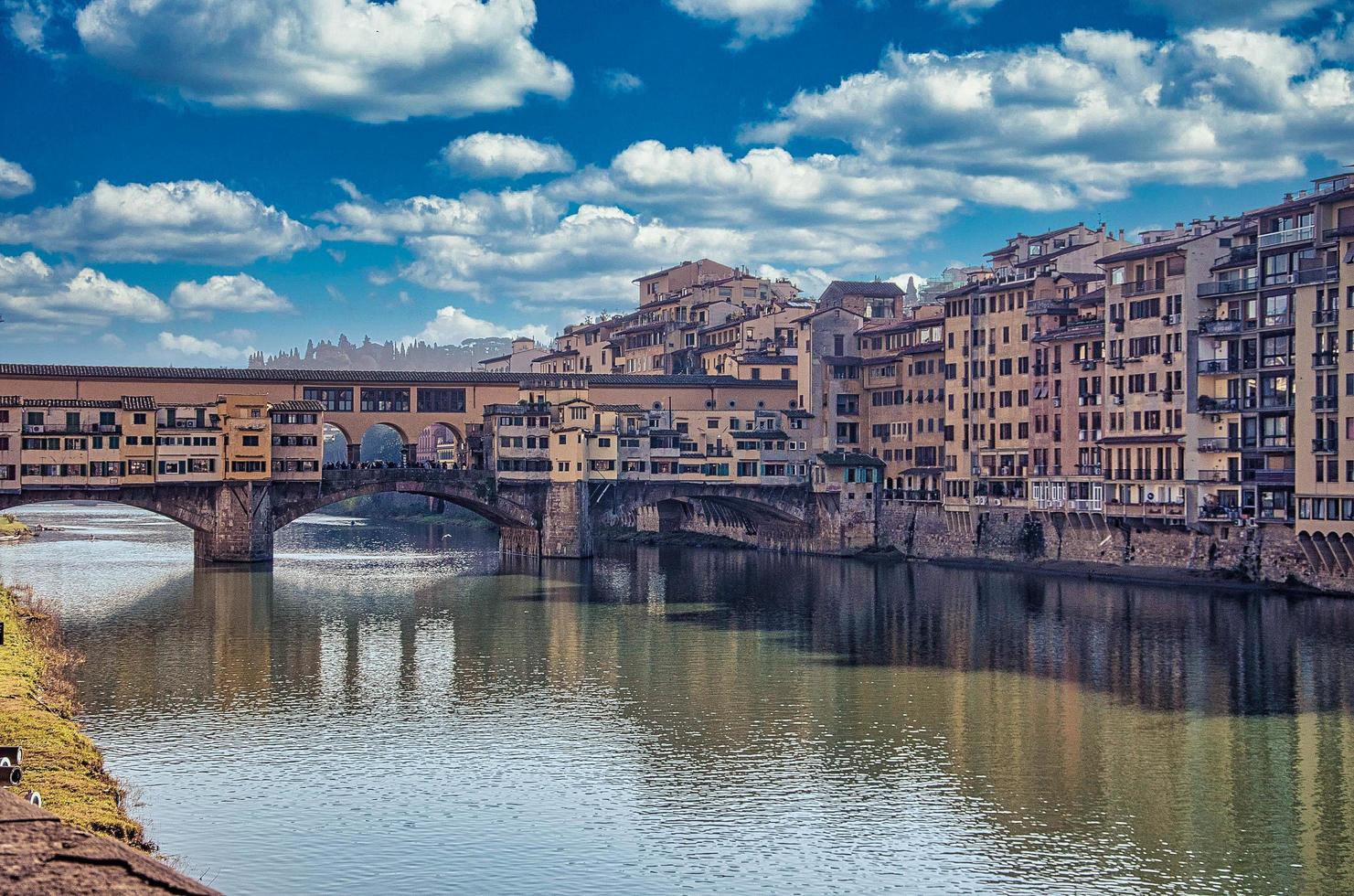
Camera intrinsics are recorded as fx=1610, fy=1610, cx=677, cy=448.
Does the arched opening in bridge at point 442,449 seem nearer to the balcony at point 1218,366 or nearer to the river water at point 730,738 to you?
the river water at point 730,738

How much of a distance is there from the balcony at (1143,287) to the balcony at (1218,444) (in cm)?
788

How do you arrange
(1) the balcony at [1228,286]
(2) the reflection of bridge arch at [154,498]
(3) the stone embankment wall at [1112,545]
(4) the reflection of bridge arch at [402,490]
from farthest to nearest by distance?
1. (4) the reflection of bridge arch at [402,490]
2. (2) the reflection of bridge arch at [154,498]
3. (1) the balcony at [1228,286]
4. (3) the stone embankment wall at [1112,545]

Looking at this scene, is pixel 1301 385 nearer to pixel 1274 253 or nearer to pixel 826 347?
pixel 1274 253

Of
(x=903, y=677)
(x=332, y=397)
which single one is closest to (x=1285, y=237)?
(x=903, y=677)

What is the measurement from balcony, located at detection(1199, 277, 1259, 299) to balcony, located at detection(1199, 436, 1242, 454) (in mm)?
6734

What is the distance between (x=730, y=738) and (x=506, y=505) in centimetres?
5522

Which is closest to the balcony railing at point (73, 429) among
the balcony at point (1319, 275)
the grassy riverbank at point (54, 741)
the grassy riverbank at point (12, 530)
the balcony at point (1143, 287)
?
the grassy riverbank at point (54, 741)

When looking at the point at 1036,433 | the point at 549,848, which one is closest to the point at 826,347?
the point at 1036,433

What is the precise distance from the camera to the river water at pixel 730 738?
30500 mm

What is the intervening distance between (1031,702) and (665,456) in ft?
178

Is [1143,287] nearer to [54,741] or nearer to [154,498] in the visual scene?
[154,498]

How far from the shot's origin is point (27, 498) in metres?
81.8

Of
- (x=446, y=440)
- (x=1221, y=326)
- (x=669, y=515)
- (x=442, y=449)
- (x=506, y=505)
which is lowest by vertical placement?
(x=669, y=515)

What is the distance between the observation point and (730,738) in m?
41.4
